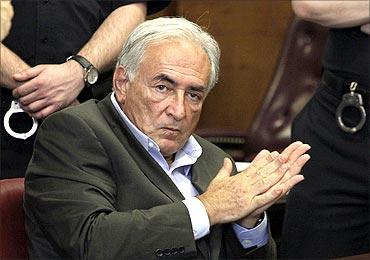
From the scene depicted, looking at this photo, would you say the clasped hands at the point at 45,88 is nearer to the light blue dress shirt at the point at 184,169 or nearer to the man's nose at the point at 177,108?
the light blue dress shirt at the point at 184,169

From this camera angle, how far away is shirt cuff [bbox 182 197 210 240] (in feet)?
5.67

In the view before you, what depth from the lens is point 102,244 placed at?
1.68 metres

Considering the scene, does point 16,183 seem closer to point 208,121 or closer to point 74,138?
point 74,138

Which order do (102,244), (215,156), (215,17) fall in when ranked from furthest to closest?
(215,17), (215,156), (102,244)

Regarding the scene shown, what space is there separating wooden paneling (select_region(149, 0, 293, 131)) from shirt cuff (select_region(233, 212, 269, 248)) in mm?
1663

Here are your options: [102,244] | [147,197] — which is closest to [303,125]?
[147,197]

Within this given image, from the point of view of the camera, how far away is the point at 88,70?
2271 millimetres

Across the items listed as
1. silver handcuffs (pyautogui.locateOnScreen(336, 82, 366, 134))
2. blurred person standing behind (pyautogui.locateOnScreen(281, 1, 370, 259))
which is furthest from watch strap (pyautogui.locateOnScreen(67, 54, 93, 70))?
silver handcuffs (pyautogui.locateOnScreen(336, 82, 366, 134))

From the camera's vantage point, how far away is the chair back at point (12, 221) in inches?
69.9

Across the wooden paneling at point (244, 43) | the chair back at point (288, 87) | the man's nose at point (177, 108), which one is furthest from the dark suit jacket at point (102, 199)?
the wooden paneling at point (244, 43)

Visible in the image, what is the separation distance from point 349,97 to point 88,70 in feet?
2.55

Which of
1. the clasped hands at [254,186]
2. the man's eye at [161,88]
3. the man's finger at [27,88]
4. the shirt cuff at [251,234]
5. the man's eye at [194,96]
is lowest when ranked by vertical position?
the shirt cuff at [251,234]

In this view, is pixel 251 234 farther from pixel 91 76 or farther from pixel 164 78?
pixel 91 76

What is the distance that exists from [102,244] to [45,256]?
0.64ft
